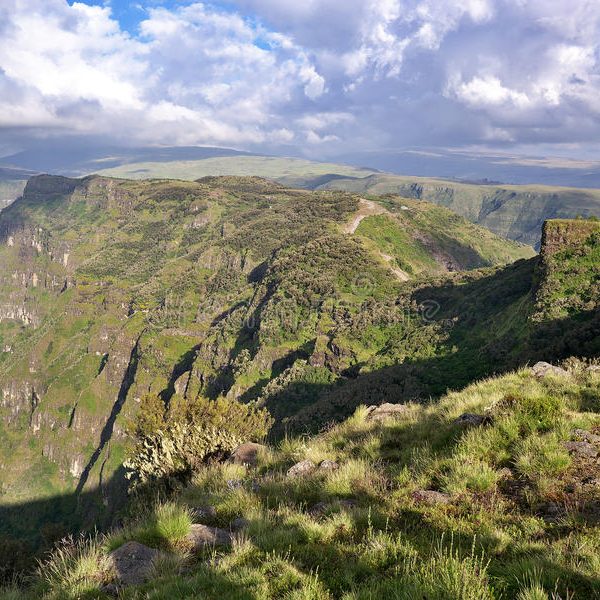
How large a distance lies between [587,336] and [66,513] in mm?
208815

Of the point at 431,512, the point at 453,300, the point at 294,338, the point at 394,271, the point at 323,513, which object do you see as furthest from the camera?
the point at 394,271

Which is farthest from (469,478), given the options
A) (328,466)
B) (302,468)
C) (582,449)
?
(302,468)

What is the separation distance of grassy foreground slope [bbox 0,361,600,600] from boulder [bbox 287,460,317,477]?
18 cm

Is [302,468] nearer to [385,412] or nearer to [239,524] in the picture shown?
[239,524]

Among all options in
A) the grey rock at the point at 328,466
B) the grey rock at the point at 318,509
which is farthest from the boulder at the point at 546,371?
the grey rock at the point at 318,509

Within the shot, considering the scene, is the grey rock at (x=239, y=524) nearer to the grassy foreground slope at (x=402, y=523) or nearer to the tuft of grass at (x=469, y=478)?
the grassy foreground slope at (x=402, y=523)

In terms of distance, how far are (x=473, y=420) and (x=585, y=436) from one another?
2.70 meters

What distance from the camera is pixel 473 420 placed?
38.9 ft

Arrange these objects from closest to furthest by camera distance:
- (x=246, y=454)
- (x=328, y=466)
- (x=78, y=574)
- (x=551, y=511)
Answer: (x=78, y=574)
(x=551, y=511)
(x=328, y=466)
(x=246, y=454)

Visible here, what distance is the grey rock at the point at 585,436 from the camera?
980cm

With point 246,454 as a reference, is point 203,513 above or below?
above

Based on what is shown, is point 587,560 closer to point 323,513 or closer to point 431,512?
point 431,512

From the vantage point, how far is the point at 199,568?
22.6ft

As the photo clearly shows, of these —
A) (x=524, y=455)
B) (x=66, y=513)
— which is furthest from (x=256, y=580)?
(x=66, y=513)
